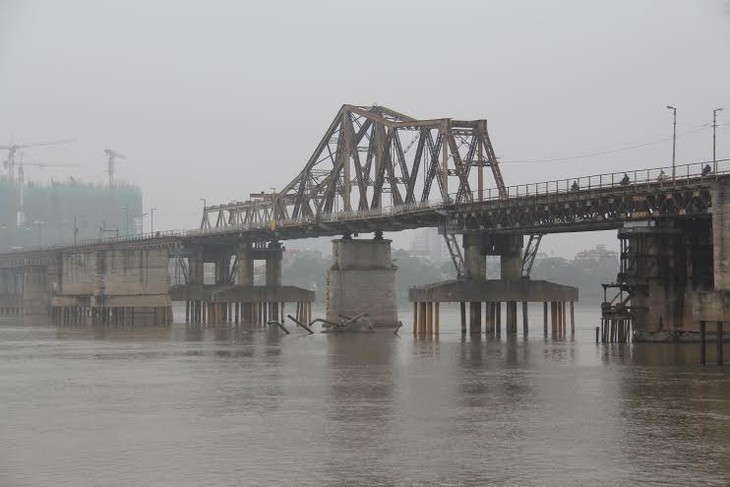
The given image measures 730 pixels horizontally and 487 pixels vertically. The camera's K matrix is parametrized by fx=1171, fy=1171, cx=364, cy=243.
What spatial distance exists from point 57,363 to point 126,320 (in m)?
82.7

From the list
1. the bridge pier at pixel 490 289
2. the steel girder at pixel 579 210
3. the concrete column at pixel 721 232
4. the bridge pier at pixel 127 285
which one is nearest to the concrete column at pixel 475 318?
the bridge pier at pixel 490 289

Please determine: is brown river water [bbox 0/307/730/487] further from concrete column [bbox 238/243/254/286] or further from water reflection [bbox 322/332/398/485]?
concrete column [bbox 238/243/254/286]

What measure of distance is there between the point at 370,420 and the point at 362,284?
3068 inches

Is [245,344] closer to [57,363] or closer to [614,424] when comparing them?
[57,363]

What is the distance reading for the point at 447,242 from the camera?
108 m

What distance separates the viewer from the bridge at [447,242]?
270 feet

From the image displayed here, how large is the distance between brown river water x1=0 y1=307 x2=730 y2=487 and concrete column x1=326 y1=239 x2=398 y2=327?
41.3 metres

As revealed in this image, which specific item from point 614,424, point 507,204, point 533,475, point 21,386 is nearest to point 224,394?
point 21,386

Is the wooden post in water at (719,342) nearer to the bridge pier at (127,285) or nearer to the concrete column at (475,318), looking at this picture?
the concrete column at (475,318)

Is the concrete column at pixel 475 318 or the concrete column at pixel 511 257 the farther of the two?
the concrete column at pixel 511 257

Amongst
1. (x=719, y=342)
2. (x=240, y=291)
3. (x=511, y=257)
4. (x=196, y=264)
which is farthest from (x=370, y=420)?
(x=196, y=264)

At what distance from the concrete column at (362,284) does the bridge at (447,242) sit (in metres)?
0.14

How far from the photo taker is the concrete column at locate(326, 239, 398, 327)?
4788 inches

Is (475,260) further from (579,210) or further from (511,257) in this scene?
(579,210)
